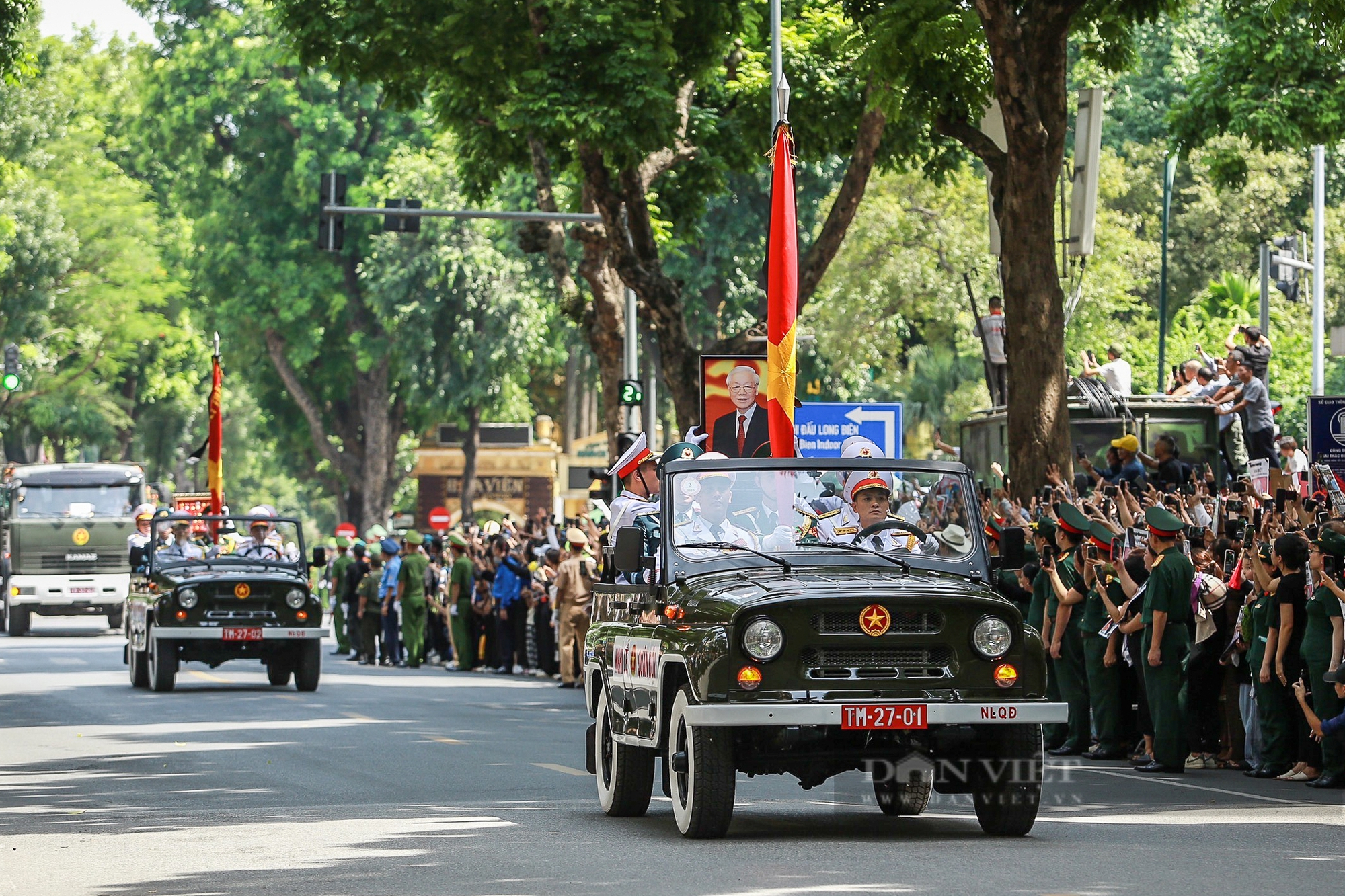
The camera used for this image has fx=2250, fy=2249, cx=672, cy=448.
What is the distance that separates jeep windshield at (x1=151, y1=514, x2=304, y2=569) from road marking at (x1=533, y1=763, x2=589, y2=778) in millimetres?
10339

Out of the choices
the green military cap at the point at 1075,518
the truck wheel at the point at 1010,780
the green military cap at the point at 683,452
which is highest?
the green military cap at the point at 683,452

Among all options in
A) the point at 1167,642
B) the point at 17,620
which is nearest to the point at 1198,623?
the point at 1167,642

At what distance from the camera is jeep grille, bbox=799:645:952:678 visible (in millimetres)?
10797

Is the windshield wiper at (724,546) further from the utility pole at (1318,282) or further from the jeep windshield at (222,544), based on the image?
the utility pole at (1318,282)

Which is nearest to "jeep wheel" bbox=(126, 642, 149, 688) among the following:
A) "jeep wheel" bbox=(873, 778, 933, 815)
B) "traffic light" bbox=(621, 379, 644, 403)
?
"traffic light" bbox=(621, 379, 644, 403)

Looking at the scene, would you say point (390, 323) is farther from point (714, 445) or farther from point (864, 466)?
point (864, 466)

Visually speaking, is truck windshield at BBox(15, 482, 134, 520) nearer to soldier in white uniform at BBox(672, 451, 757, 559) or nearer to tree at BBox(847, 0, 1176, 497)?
tree at BBox(847, 0, 1176, 497)

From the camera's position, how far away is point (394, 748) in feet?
59.3

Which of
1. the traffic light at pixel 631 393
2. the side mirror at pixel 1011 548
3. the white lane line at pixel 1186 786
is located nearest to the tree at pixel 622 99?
the traffic light at pixel 631 393

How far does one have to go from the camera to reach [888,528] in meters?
11.9

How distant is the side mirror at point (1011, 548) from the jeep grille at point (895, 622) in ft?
3.09

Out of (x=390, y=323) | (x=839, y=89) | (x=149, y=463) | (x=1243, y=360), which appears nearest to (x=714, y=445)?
(x=1243, y=360)

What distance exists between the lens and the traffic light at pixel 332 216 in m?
31.0

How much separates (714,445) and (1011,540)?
12.2 meters
